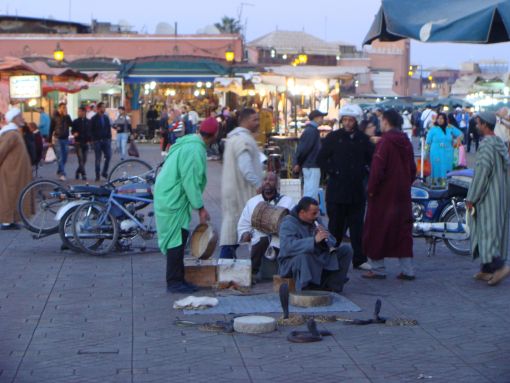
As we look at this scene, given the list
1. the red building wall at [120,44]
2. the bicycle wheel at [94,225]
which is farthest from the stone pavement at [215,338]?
the red building wall at [120,44]

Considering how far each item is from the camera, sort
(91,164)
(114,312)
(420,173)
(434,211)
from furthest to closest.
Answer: (91,164)
(420,173)
(434,211)
(114,312)

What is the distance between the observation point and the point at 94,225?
1201 centimetres

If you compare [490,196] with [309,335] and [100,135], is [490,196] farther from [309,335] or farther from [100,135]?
[100,135]

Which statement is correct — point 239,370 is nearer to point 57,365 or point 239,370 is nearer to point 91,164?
point 57,365

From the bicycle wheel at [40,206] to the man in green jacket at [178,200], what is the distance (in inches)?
124

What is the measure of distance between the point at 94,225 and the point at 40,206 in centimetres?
151

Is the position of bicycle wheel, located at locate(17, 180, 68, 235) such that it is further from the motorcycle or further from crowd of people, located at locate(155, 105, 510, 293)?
the motorcycle

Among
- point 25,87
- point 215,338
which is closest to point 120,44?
point 25,87

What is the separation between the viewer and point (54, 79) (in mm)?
27656

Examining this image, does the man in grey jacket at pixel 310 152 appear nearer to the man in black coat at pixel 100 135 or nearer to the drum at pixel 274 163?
the drum at pixel 274 163

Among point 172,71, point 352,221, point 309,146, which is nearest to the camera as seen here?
point 352,221

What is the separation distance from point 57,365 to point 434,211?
6.88 meters

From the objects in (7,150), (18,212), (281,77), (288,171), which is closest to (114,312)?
(18,212)

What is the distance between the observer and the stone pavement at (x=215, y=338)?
7.00 meters
